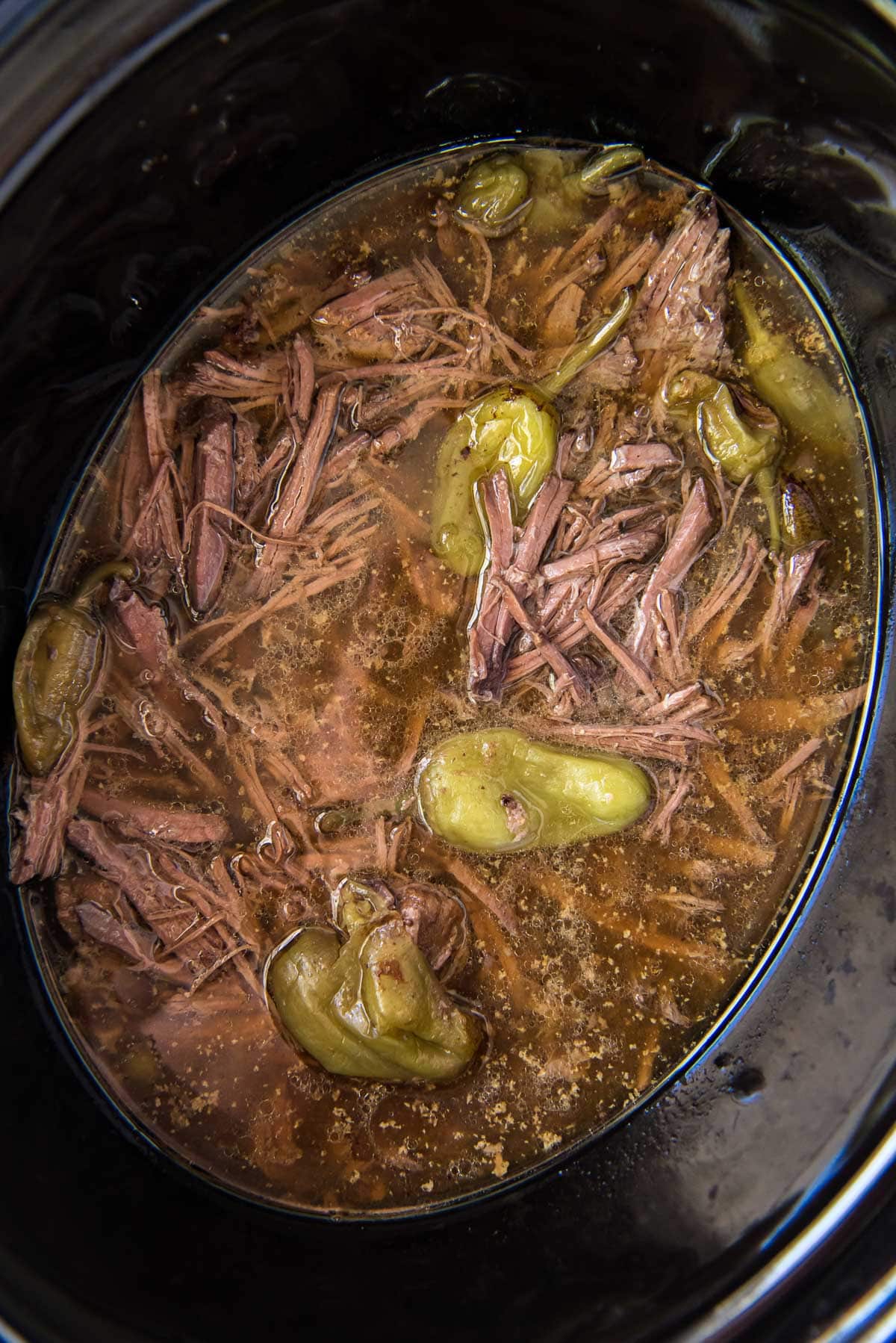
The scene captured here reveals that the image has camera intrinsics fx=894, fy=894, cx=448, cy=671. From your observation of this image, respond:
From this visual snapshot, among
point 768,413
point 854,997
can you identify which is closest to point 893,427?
point 768,413

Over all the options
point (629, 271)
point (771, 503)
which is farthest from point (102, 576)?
point (771, 503)

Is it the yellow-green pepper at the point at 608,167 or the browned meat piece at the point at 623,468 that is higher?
the yellow-green pepper at the point at 608,167

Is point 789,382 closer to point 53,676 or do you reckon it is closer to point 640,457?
point 640,457

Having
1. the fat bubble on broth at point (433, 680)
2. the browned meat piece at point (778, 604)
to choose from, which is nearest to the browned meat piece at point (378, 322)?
the fat bubble on broth at point (433, 680)

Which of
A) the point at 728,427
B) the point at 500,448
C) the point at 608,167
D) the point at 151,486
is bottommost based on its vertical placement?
the point at 728,427

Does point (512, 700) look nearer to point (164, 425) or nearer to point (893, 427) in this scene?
point (164, 425)

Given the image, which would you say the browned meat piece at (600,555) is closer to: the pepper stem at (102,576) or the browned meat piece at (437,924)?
the browned meat piece at (437,924)

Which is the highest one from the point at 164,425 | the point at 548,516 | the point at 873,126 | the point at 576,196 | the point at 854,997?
the point at 576,196
